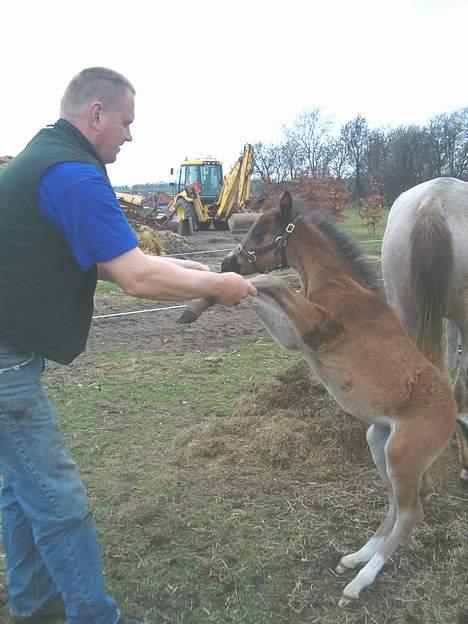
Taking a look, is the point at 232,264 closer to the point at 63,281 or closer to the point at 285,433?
the point at 285,433

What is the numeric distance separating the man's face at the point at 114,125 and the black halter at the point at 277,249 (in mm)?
1430

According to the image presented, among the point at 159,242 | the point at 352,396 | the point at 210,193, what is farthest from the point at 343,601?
the point at 210,193

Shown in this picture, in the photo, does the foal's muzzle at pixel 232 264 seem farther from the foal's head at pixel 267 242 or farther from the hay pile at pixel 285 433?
the hay pile at pixel 285 433

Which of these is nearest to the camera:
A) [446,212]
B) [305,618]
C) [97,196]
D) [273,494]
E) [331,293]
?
[97,196]

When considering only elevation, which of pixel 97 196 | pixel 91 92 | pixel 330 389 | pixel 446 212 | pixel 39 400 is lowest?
pixel 330 389

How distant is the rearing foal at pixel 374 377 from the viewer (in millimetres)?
2906

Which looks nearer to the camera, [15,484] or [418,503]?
[15,484]

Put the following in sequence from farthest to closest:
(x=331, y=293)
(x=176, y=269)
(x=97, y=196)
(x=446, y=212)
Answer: (x=446, y=212) < (x=331, y=293) < (x=176, y=269) < (x=97, y=196)

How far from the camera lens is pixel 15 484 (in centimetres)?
236

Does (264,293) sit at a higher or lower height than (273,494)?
higher

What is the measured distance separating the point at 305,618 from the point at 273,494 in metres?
1.12

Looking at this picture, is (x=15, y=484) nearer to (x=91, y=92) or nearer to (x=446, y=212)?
(x=91, y=92)

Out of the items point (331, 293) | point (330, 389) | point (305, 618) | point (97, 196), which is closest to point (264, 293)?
point (331, 293)

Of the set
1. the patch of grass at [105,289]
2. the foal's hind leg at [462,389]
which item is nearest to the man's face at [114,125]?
the foal's hind leg at [462,389]
